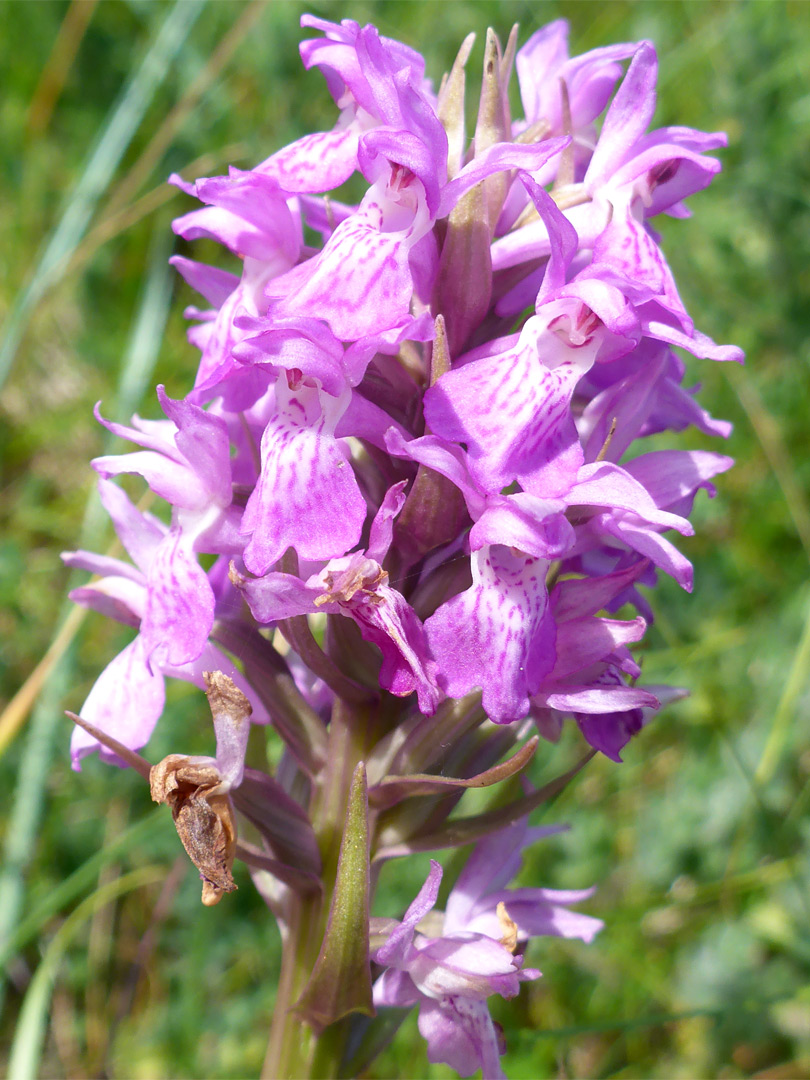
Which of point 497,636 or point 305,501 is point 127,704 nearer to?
point 305,501

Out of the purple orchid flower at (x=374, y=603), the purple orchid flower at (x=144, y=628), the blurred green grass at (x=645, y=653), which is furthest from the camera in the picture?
the blurred green grass at (x=645, y=653)

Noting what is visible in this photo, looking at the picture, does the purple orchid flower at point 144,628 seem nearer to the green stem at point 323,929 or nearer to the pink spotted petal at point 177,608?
the pink spotted petal at point 177,608

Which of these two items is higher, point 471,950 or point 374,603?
point 374,603

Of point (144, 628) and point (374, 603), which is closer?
point (374, 603)

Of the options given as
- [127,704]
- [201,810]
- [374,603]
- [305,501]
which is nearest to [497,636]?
[374,603]

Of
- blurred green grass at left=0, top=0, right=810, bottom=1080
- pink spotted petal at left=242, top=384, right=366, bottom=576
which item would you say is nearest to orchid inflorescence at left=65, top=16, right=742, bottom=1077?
pink spotted petal at left=242, top=384, right=366, bottom=576

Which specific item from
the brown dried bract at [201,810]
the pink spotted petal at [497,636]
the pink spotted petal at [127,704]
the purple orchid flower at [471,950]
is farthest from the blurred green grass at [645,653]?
the pink spotted petal at [497,636]

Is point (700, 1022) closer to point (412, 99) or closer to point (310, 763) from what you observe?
point (310, 763)
